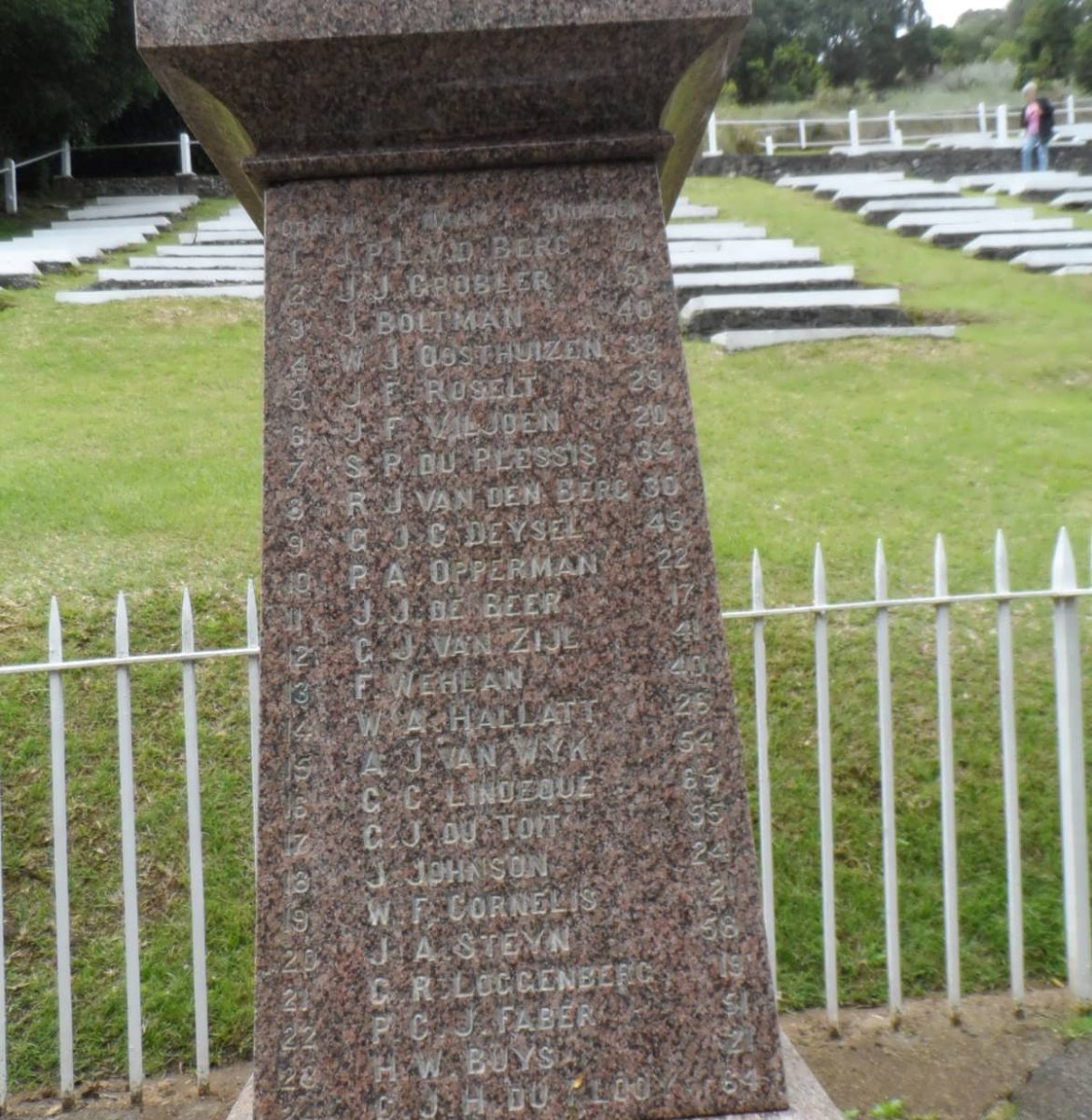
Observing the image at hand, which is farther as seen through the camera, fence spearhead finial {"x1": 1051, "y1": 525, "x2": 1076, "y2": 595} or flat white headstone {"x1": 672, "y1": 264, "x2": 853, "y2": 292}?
flat white headstone {"x1": 672, "y1": 264, "x2": 853, "y2": 292}

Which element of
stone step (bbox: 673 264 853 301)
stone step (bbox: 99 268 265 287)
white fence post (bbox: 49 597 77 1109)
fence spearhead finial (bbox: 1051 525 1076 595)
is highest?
stone step (bbox: 99 268 265 287)

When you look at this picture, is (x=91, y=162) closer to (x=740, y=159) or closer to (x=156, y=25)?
(x=740, y=159)

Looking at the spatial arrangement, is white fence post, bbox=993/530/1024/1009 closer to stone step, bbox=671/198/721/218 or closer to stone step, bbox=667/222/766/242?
stone step, bbox=667/222/766/242

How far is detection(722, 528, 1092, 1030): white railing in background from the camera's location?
3.65 m

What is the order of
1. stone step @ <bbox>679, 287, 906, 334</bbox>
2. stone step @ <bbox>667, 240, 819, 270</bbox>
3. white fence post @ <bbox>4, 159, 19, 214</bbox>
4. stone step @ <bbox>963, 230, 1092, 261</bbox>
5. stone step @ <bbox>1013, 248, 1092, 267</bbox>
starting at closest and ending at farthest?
stone step @ <bbox>679, 287, 906, 334</bbox> → stone step @ <bbox>667, 240, 819, 270</bbox> → stone step @ <bbox>1013, 248, 1092, 267</bbox> → stone step @ <bbox>963, 230, 1092, 261</bbox> → white fence post @ <bbox>4, 159, 19, 214</bbox>

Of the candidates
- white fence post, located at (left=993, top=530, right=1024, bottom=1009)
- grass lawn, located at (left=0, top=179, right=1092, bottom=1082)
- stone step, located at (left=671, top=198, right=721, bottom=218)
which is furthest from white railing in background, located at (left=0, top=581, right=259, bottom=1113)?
stone step, located at (left=671, top=198, right=721, bottom=218)

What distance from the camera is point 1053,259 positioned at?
1452 centimetres

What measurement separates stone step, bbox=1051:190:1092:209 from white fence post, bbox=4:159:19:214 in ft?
56.1

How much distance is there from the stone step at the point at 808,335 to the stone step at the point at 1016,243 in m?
5.10

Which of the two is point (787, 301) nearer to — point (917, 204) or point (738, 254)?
point (738, 254)

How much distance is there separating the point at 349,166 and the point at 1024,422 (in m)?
6.69

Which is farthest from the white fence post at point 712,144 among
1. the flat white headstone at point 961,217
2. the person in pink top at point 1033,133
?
the flat white headstone at point 961,217

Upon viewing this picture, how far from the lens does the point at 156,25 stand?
2.33m

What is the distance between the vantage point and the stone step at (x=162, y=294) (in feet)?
41.8
